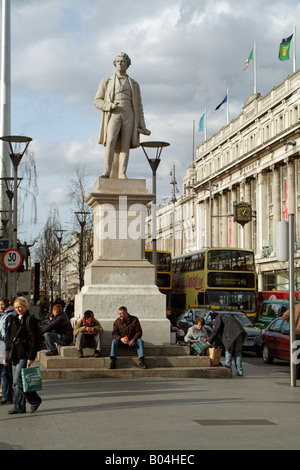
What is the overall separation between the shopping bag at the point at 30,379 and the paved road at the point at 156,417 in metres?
0.37

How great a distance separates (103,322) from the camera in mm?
15633

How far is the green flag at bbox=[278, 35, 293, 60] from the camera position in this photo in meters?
60.4

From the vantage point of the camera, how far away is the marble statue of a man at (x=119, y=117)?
16.7 metres

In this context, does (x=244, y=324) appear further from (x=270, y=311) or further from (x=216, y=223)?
(x=216, y=223)

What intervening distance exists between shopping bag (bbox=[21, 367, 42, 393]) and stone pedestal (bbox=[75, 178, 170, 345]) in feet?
18.1

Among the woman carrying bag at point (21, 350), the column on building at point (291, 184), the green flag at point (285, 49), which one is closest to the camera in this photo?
the woman carrying bag at point (21, 350)

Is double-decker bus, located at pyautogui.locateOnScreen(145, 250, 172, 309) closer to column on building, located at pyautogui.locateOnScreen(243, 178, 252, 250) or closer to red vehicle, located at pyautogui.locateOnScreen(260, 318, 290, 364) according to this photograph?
red vehicle, located at pyautogui.locateOnScreen(260, 318, 290, 364)

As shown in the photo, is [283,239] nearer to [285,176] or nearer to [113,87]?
[113,87]

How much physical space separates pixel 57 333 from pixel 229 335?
405 centimetres

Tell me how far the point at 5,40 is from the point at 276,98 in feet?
104

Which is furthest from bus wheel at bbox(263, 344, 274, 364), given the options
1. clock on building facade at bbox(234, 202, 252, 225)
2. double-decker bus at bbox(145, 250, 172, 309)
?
clock on building facade at bbox(234, 202, 252, 225)

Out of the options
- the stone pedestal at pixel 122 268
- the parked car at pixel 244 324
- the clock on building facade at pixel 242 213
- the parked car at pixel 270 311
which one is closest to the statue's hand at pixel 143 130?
the stone pedestal at pixel 122 268

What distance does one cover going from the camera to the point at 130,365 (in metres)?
15.2

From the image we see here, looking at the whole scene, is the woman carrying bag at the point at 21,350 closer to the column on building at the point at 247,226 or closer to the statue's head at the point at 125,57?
the statue's head at the point at 125,57
